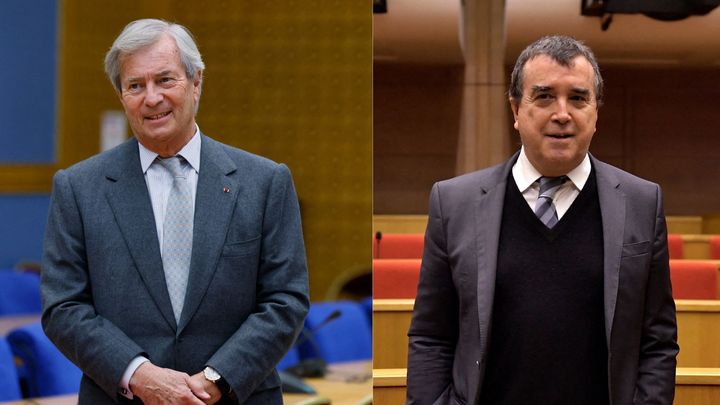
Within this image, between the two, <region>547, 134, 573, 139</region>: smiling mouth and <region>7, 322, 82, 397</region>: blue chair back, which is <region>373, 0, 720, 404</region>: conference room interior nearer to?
<region>7, 322, 82, 397</region>: blue chair back

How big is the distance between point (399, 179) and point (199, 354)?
1902 millimetres

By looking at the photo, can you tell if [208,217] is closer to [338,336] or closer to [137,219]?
[137,219]

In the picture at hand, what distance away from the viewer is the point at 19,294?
4797 mm

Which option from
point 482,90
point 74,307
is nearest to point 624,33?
point 482,90

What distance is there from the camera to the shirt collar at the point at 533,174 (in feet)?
3.95

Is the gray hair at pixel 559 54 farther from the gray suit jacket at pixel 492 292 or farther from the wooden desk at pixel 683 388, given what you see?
the wooden desk at pixel 683 388

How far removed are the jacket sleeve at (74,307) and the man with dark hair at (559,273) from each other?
415mm

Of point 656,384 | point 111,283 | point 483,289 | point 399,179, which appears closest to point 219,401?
point 111,283

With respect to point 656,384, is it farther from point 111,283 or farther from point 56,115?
point 56,115

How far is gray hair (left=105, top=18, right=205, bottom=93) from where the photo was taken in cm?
123

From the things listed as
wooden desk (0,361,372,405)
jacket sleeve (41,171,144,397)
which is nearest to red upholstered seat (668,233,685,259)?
wooden desk (0,361,372,405)

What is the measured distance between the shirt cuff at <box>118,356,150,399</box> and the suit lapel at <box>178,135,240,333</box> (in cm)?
6

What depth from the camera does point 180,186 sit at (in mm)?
1279

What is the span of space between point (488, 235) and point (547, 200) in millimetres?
93
